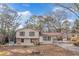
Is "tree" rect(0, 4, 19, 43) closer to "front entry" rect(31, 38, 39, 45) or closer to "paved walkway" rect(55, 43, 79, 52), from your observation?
"front entry" rect(31, 38, 39, 45)

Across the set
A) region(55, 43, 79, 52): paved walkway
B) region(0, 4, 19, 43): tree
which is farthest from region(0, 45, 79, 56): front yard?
region(0, 4, 19, 43): tree

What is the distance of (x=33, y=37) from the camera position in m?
1.94

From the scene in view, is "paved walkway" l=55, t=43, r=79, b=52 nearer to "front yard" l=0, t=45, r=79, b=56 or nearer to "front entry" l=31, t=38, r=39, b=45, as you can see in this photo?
Result: "front yard" l=0, t=45, r=79, b=56

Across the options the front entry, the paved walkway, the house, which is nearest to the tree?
the house

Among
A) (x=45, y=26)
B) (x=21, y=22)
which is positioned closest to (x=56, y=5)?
(x=45, y=26)

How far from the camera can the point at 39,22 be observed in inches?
77.2

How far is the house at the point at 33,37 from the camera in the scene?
193 centimetres

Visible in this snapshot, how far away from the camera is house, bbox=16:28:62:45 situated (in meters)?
1.93

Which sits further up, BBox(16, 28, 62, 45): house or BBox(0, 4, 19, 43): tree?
BBox(0, 4, 19, 43): tree

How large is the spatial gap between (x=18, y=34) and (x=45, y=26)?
10.3 inches

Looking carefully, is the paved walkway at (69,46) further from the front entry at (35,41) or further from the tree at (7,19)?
the tree at (7,19)

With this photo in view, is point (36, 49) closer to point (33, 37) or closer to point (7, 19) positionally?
point (33, 37)

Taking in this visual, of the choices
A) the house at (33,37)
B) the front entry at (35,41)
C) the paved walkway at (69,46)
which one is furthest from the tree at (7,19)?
the paved walkway at (69,46)

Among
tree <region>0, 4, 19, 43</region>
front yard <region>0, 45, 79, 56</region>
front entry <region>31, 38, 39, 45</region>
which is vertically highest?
tree <region>0, 4, 19, 43</region>
